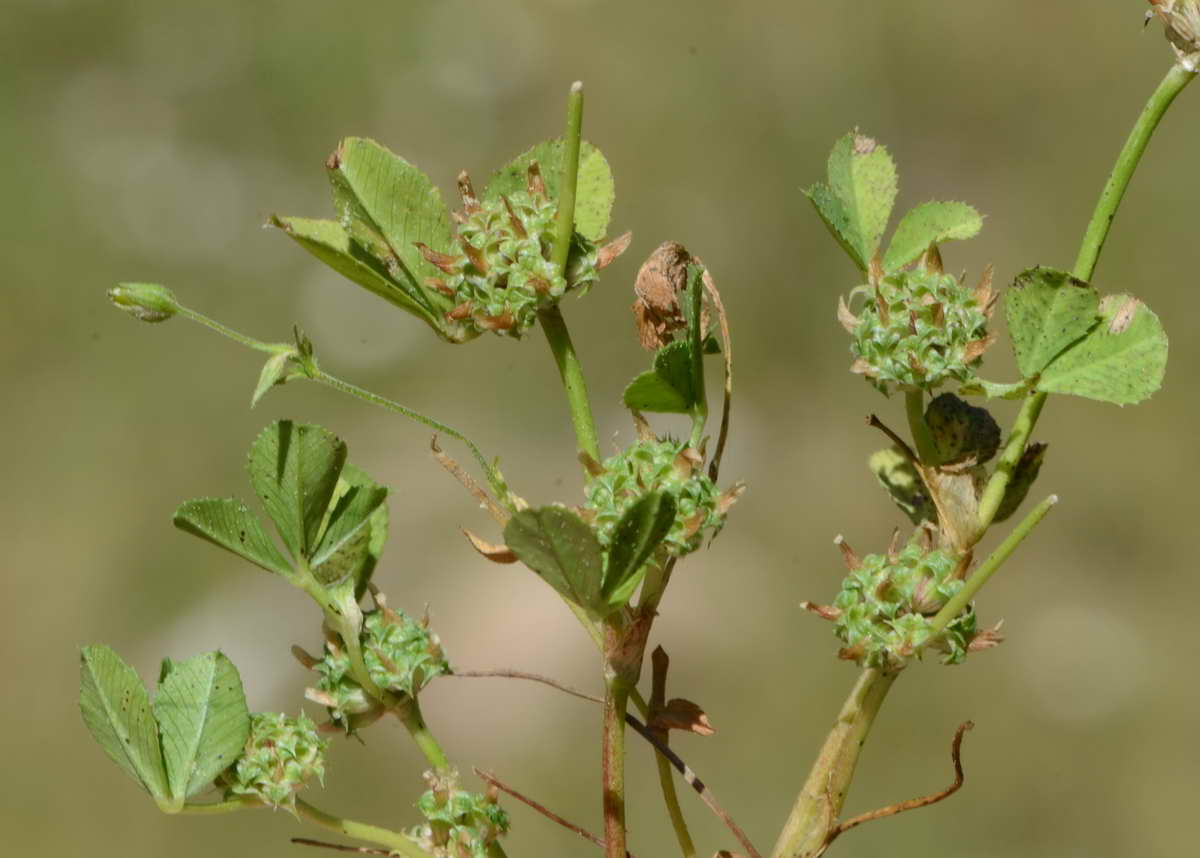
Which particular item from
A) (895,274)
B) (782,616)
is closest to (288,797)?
(895,274)

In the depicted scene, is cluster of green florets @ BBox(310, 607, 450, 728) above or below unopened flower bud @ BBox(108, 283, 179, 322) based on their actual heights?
below

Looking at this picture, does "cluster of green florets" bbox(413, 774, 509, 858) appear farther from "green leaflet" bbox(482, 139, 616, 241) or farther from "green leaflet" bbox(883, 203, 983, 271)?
"green leaflet" bbox(883, 203, 983, 271)

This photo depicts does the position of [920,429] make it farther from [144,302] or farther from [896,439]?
[144,302]

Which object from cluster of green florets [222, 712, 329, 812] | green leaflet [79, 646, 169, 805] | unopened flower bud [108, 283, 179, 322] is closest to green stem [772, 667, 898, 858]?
cluster of green florets [222, 712, 329, 812]

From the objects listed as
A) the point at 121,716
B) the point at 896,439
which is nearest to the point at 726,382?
the point at 896,439

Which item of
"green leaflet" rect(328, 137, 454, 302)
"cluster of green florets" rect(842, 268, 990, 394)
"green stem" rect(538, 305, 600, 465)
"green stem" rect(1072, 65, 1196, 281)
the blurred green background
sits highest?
"green stem" rect(1072, 65, 1196, 281)

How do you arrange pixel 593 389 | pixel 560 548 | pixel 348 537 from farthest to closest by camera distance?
pixel 593 389 < pixel 348 537 < pixel 560 548

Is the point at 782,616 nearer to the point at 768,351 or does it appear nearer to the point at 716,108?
the point at 768,351
